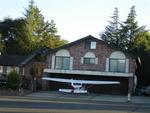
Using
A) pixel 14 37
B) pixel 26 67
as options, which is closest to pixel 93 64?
pixel 26 67

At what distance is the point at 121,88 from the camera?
5728cm

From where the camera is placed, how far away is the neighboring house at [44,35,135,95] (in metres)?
56.7

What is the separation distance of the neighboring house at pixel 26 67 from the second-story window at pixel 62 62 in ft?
7.92

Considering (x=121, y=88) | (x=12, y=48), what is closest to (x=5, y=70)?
(x=121, y=88)

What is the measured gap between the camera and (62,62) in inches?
2308

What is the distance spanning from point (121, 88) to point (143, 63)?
10401 millimetres

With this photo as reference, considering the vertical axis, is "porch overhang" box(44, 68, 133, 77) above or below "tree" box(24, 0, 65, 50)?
below

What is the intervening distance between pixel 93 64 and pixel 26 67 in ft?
32.4

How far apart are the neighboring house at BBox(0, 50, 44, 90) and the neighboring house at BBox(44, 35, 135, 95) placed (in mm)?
1663

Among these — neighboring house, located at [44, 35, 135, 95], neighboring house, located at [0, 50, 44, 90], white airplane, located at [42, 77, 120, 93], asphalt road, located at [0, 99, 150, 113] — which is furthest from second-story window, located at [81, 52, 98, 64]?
asphalt road, located at [0, 99, 150, 113]

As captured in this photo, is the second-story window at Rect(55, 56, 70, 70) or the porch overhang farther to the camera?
the second-story window at Rect(55, 56, 70, 70)

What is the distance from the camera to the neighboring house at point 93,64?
2231 inches

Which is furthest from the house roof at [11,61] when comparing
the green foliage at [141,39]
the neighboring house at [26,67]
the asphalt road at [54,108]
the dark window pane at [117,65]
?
the asphalt road at [54,108]

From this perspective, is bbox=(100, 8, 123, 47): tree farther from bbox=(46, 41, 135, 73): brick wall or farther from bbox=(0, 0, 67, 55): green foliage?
bbox=(46, 41, 135, 73): brick wall
